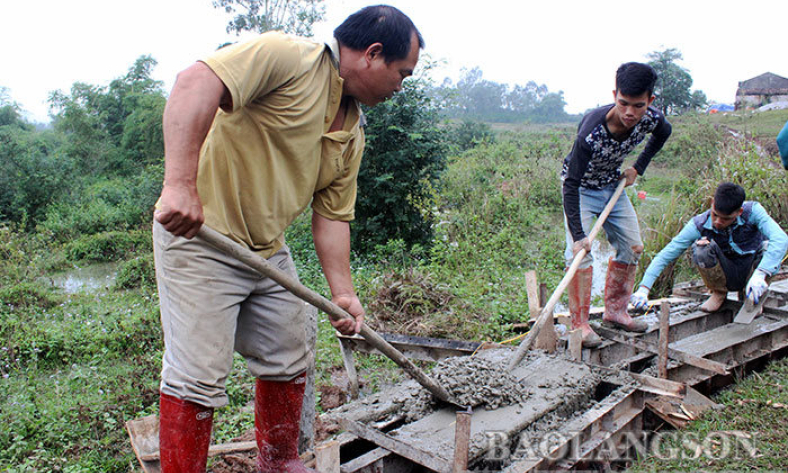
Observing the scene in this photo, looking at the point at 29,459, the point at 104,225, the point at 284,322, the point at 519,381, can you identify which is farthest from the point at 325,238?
the point at 104,225

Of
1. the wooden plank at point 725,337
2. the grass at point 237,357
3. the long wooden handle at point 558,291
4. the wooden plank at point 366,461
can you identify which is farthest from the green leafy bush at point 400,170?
the wooden plank at point 366,461

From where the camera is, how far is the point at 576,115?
193 feet

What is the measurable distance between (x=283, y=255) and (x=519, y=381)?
163 cm

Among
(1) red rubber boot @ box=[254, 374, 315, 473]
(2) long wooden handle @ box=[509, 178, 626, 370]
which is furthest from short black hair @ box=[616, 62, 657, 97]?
(1) red rubber boot @ box=[254, 374, 315, 473]

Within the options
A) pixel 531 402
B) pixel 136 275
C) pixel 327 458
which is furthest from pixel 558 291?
pixel 136 275

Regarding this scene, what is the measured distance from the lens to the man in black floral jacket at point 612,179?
3.53 meters

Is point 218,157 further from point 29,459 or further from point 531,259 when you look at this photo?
point 531,259

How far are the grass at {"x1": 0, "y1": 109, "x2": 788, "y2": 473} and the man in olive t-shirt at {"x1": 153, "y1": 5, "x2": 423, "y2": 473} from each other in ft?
4.57

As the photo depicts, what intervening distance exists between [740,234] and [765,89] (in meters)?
30.4

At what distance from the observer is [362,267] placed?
676cm

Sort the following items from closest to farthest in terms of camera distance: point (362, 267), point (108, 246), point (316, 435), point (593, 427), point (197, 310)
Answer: point (197, 310) < point (593, 427) < point (316, 435) < point (362, 267) < point (108, 246)

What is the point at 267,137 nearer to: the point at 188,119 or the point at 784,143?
the point at 188,119

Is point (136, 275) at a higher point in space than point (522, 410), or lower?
lower

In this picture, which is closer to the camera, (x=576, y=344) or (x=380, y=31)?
(x=380, y=31)
